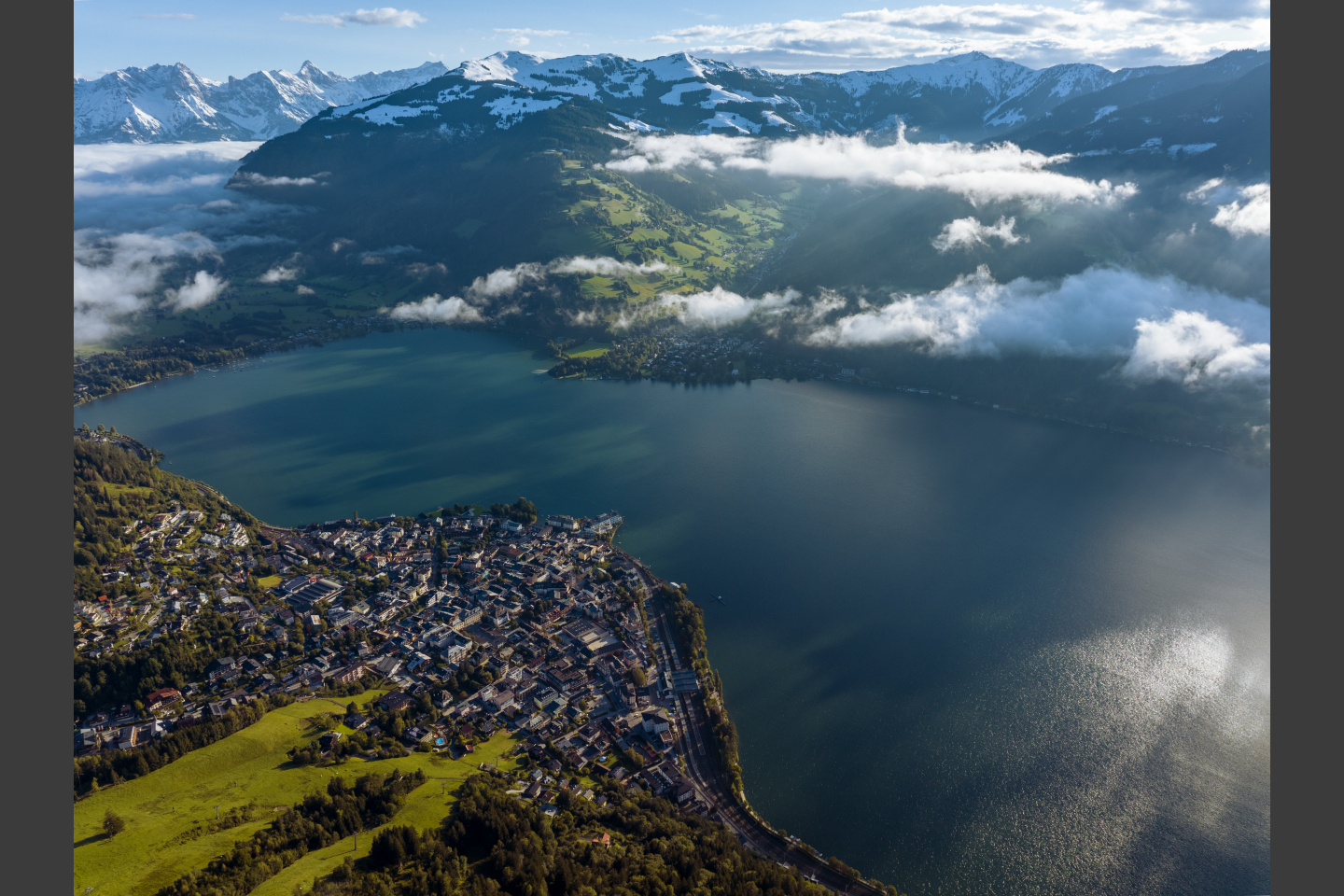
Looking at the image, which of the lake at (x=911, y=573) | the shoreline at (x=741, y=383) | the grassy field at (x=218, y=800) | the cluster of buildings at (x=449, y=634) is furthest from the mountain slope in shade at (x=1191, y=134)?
the grassy field at (x=218, y=800)

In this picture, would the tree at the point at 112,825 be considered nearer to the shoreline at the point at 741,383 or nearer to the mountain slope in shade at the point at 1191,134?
the shoreline at the point at 741,383

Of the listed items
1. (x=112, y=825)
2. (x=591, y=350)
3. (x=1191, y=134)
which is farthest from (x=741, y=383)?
(x=1191, y=134)

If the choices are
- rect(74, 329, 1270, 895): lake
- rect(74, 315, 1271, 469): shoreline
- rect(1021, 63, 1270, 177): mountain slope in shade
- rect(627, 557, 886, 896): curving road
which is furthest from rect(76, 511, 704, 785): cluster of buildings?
rect(1021, 63, 1270, 177): mountain slope in shade

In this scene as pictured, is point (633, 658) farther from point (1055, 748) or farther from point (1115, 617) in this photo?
point (1115, 617)

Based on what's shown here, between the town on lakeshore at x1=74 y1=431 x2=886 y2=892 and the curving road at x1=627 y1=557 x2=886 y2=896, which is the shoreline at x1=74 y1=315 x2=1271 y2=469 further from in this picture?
the curving road at x1=627 y1=557 x2=886 y2=896

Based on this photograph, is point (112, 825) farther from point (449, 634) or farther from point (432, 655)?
point (449, 634)

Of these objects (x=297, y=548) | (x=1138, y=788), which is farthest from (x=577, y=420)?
(x=1138, y=788)
